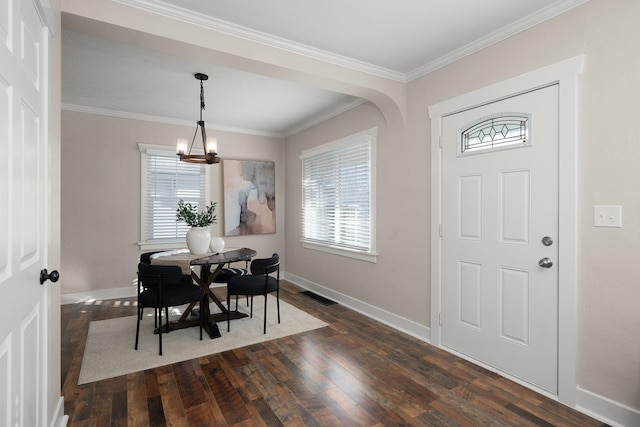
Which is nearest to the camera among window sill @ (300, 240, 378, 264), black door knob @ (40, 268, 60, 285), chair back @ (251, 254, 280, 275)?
black door knob @ (40, 268, 60, 285)

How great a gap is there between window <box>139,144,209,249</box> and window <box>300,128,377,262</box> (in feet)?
5.57

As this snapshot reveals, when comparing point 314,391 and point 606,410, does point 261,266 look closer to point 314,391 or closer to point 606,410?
point 314,391

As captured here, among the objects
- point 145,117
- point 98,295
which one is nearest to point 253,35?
point 145,117

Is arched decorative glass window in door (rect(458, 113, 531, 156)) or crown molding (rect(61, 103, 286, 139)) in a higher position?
crown molding (rect(61, 103, 286, 139))

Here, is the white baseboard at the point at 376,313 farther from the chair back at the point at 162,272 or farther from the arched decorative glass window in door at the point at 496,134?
the chair back at the point at 162,272

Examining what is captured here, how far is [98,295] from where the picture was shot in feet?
15.1

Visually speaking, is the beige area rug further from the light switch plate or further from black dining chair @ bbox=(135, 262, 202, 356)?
the light switch plate

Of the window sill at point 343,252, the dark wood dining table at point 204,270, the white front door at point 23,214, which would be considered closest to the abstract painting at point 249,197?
the window sill at point 343,252

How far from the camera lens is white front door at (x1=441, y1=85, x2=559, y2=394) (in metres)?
2.32

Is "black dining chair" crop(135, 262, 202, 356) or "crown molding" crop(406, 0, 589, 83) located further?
"black dining chair" crop(135, 262, 202, 356)

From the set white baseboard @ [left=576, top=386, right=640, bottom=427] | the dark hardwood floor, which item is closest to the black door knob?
the dark hardwood floor

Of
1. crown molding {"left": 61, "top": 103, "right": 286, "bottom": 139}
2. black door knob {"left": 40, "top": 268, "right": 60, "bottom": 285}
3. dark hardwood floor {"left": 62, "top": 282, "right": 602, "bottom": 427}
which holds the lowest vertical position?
dark hardwood floor {"left": 62, "top": 282, "right": 602, "bottom": 427}

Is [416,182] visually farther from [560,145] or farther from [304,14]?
[304,14]

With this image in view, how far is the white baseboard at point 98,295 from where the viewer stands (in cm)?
445
